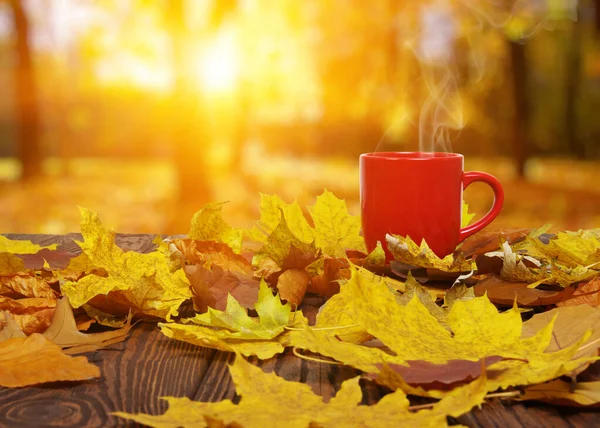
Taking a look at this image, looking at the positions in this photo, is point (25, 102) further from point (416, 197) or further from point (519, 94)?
point (416, 197)

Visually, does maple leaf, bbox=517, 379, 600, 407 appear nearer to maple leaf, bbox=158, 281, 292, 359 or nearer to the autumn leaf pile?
the autumn leaf pile

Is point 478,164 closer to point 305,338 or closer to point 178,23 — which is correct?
point 178,23

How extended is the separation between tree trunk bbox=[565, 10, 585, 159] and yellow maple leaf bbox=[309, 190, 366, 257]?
16606mm

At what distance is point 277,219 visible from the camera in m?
1.12

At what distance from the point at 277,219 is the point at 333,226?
11 cm

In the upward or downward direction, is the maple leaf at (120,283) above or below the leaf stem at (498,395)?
above

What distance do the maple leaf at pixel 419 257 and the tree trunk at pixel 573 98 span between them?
54.8 ft

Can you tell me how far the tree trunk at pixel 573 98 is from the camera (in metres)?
16.3

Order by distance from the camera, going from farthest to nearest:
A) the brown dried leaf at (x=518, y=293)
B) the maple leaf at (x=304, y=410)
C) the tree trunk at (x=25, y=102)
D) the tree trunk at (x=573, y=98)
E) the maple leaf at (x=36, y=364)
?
1. the tree trunk at (x=573, y=98)
2. the tree trunk at (x=25, y=102)
3. the brown dried leaf at (x=518, y=293)
4. the maple leaf at (x=36, y=364)
5. the maple leaf at (x=304, y=410)

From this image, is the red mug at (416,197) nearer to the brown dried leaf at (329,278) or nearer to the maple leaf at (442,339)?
the brown dried leaf at (329,278)

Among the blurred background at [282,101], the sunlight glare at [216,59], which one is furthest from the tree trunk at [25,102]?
the sunlight glare at [216,59]

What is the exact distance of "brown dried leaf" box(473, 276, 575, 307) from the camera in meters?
0.89

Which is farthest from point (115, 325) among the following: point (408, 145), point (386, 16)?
point (386, 16)

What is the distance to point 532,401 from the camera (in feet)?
2.03
